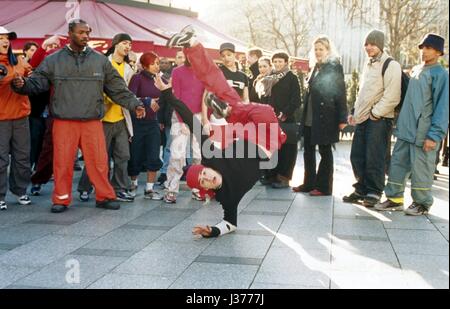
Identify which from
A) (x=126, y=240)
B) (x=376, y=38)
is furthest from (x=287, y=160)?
(x=126, y=240)

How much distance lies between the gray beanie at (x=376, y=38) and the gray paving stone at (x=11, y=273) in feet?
13.6

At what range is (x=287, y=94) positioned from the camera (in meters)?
7.46

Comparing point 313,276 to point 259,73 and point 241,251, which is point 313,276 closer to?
point 241,251

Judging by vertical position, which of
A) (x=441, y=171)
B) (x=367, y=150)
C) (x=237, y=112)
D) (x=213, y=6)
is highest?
(x=213, y=6)

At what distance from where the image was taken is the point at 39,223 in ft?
17.5

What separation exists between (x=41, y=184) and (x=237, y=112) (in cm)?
315

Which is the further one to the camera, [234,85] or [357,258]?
[234,85]

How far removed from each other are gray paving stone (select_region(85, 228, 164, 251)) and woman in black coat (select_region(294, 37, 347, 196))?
2613mm

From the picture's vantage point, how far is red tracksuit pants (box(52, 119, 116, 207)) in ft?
19.0

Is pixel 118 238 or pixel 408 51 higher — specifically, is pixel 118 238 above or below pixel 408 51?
below

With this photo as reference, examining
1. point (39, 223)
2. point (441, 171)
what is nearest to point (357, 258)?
point (39, 223)

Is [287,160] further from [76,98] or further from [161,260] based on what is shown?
[161,260]

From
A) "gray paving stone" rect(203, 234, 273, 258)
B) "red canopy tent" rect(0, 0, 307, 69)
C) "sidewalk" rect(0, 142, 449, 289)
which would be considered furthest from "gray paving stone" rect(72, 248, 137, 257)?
"red canopy tent" rect(0, 0, 307, 69)
